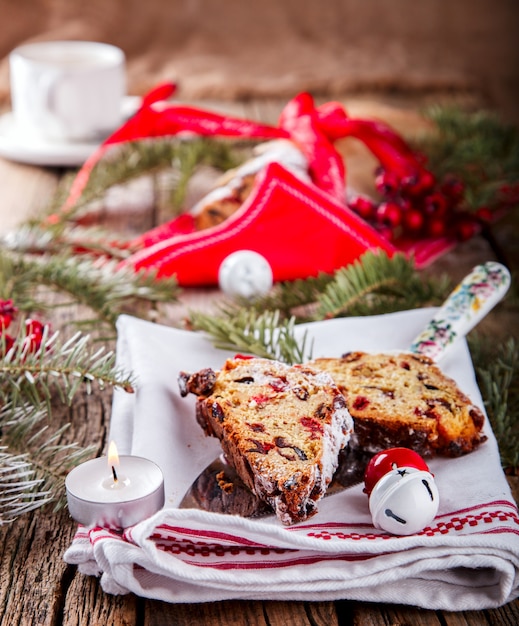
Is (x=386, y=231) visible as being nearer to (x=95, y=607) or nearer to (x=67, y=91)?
(x=67, y=91)

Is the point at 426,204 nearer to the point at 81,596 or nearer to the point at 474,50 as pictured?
the point at 81,596

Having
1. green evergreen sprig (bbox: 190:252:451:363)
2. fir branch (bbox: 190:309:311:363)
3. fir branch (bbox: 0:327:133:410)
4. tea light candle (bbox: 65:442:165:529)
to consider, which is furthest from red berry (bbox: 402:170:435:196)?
tea light candle (bbox: 65:442:165:529)

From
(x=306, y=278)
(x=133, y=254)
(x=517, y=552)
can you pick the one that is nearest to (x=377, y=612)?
(x=517, y=552)

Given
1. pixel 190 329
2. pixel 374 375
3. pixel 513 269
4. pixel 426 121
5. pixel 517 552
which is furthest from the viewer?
pixel 426 121

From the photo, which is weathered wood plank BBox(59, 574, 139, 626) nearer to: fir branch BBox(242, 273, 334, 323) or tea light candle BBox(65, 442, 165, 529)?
tea light candle BBox(65, 442, 165, 529)

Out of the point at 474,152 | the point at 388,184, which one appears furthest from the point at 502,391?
the point at 474,152

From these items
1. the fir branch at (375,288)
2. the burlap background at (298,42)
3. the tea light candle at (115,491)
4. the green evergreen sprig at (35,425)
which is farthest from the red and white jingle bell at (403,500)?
the burlap background at (298,42)

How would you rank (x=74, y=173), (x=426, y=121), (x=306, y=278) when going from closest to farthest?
(x=306, y=278) < (x=74, y=173) < (x=426, y=121)
